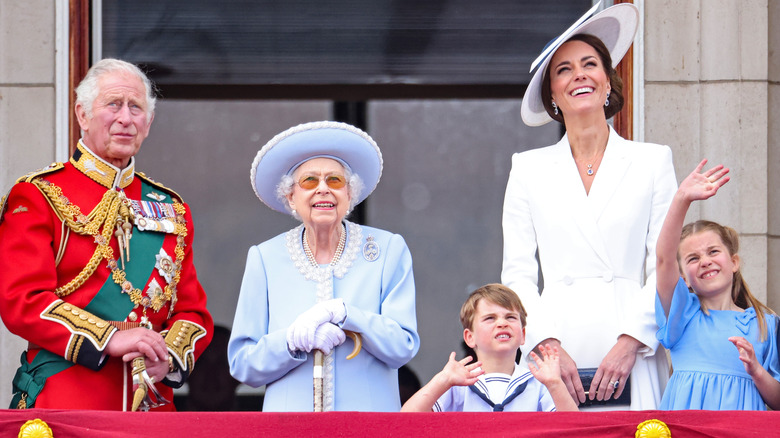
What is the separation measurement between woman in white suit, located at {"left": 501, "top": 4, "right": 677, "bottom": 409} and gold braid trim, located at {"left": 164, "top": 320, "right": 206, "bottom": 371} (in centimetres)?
105

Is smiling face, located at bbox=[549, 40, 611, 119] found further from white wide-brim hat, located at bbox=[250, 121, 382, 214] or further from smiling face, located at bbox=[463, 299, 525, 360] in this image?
smiling face, located at bbox=[463, 299, 525, 360]

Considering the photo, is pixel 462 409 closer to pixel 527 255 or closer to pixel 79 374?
pixel 527 255

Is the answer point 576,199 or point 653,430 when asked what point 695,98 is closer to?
point 576,199

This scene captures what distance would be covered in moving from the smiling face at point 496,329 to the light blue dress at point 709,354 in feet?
1.51

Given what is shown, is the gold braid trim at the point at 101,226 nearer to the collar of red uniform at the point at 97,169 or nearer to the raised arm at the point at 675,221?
the collar of red uniform at the point at 97,169

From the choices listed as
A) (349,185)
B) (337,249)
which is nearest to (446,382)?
(337,249)

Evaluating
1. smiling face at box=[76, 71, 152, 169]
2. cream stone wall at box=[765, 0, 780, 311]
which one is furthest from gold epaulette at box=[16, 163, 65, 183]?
cream stone wall at box=[765, 0, 780, 311]

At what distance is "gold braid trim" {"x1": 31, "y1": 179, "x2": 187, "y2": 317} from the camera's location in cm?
381

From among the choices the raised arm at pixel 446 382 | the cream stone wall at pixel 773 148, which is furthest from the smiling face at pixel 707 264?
the cream stone wall at pixel 773 148

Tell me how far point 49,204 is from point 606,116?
1.93 meters

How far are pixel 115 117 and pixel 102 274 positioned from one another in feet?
1.68

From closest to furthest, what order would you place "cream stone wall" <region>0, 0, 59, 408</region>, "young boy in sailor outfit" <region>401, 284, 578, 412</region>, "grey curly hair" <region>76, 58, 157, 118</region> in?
"young boy in sailor outfit" <region>401, 284, 578, 412</region> → "grey curly hair" <region>76, 58, 157, 118</region> → "cream stone wall" <region>0, 0, 59, 408</region>

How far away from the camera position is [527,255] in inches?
164

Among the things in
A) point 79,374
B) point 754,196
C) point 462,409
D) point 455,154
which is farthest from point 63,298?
point 754,196
